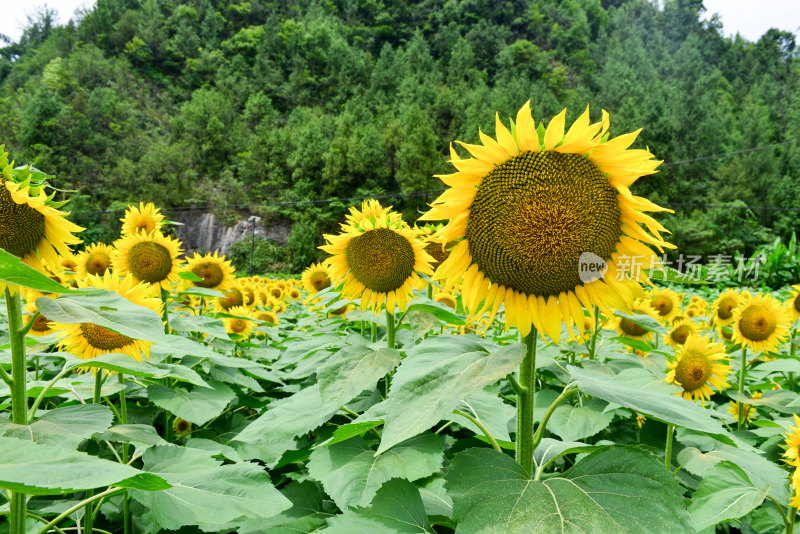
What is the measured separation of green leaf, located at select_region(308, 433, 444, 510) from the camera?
4.22ft

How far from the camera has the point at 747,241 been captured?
95.3 feet

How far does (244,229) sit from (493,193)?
1282 inches

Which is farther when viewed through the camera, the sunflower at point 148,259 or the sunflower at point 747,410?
the sunflower at point 148,259

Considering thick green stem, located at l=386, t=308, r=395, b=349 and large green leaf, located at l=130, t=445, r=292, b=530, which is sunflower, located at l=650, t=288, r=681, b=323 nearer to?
thick green stem, located at l=386, t=308, r=395, b=349

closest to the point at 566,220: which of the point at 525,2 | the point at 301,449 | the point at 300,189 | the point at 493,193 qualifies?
the point at 493,193

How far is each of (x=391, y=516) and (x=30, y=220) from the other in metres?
1.13

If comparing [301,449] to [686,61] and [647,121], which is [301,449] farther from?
Result: [686,61]

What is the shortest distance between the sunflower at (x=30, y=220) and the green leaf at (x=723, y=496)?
5.76 feet

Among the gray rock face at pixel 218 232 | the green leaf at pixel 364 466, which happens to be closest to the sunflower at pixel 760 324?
the green leaf at pixel 364 466

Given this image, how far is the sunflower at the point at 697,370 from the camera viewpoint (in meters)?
2.01

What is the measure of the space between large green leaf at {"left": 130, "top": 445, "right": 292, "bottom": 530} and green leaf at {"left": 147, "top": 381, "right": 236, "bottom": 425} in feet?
1.58

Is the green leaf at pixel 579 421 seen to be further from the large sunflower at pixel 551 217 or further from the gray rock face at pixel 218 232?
the gray rock face at pixel 218 232

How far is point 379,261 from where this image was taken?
6.73 feet

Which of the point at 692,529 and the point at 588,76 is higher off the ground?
the point at 588,76
